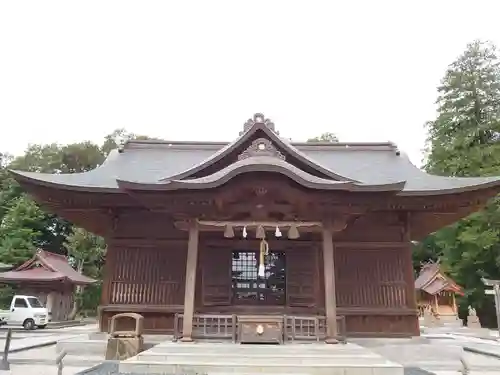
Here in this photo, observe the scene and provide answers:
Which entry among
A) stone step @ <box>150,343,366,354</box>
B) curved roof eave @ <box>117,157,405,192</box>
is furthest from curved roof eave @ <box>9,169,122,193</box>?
stone step @ <box>150,343,366,354</box>

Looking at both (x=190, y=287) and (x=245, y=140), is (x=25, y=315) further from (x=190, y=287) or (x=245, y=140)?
(x=245, y=140)

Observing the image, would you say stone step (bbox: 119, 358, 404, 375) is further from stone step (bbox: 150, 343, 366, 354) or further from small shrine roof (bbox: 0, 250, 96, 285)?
small shrine roof (bbox: 0, 250, 96, 285)

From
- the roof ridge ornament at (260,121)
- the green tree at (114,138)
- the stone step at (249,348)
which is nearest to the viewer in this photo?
the stone step at (249,348)

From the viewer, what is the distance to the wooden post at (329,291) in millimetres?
10016

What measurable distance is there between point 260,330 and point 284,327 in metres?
0.66

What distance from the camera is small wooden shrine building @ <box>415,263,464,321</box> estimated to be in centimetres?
3188

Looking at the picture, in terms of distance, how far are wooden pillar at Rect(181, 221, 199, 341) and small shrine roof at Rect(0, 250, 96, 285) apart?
23.3 metres

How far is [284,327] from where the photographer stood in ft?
33.2

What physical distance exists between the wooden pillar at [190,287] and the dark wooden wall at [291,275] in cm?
174

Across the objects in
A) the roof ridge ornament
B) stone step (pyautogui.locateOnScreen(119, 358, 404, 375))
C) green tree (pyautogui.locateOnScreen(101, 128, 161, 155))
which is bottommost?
stone step (pyautogui.locateOnScreen(119, 358, 404, 375))

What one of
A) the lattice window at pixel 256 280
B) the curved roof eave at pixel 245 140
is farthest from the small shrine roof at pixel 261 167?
the lattice window at pixel 256 280

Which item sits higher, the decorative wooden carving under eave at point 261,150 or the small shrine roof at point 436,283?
the decorative wooden carving under eave at point 261,150

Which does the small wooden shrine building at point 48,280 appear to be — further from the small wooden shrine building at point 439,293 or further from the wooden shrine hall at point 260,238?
the small wooden shrine building at point 439,293

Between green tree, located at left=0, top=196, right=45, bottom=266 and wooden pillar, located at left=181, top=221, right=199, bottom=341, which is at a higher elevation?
green tree, located at left=0, top=196, right=45, bottom=266
